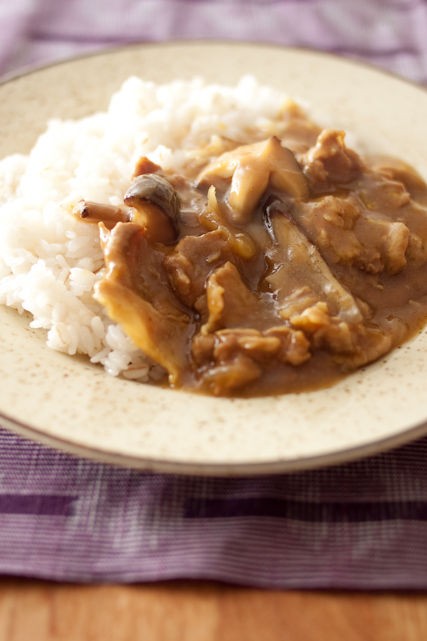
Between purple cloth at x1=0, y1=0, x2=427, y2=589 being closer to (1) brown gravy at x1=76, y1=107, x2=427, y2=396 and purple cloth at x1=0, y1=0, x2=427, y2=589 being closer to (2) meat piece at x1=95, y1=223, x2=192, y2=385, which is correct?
(1) brown gravy at x1=76, y1=107, x2=427, y2=396

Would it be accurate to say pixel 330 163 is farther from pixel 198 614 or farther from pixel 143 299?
pixel 198 614

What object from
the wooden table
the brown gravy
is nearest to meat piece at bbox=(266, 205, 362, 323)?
the brown gravy

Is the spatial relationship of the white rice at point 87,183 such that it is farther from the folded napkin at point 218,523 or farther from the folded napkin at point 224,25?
the folded napkin at point 224,25

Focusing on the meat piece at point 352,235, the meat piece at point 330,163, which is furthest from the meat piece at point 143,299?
the meat piece at point 330,163

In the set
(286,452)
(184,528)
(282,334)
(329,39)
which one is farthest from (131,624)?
(329,39)

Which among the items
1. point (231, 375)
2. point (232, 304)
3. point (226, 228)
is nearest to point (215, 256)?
point (226, 228)

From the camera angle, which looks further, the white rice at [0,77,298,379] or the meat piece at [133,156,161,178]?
the meat piece at [133,156,161,178]
